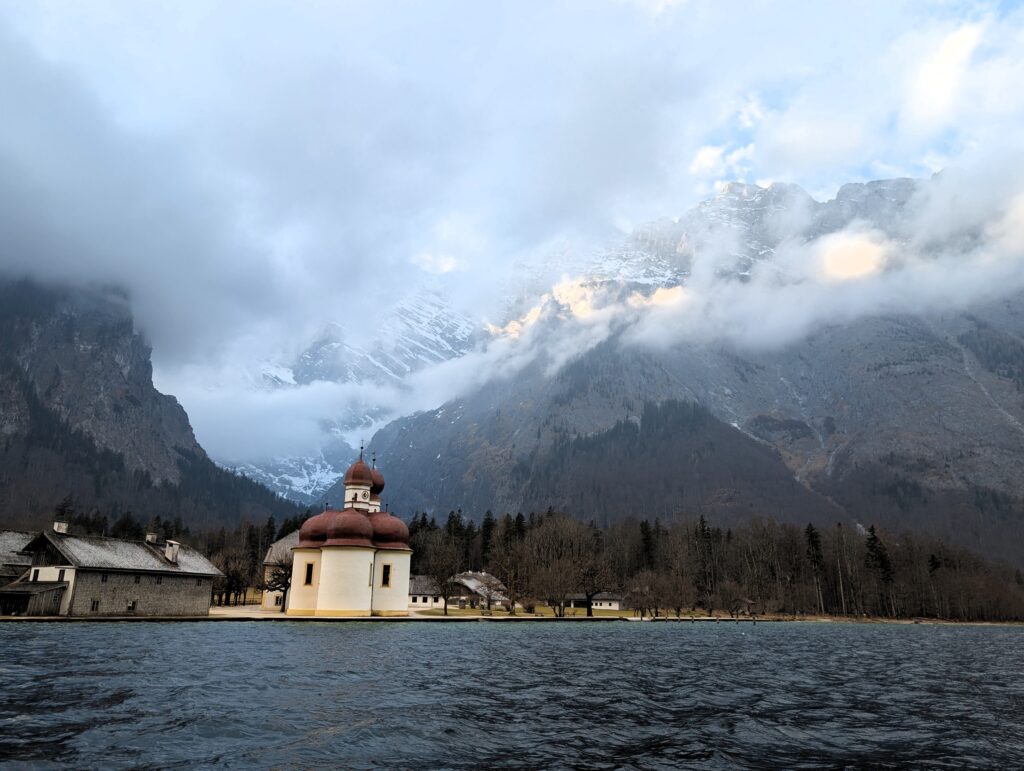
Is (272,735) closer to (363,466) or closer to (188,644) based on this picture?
(188,644)

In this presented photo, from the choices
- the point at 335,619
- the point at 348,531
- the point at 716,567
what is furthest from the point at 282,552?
the point at 716,567

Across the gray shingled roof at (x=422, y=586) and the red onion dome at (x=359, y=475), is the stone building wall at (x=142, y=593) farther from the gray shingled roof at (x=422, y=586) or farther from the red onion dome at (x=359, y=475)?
the gray shingled roof at (x=422, y=586)

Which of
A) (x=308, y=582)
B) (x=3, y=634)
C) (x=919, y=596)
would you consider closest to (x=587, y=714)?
(x=3, y=634)

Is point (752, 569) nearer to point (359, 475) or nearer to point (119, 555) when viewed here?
point (359, 475)

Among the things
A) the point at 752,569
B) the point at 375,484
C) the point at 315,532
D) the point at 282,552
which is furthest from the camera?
the point at 752,569

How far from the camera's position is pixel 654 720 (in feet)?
Result: 73.7

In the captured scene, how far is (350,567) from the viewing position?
279 ft

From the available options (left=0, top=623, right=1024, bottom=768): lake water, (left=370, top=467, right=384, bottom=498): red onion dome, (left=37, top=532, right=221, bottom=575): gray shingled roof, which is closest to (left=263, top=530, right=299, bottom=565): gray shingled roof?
(left=370, top=467, right=384, bottom=498): red onion dome

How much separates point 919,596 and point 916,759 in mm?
149727

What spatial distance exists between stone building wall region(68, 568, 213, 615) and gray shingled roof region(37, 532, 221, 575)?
75cm

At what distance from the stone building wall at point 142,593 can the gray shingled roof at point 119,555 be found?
750 mm

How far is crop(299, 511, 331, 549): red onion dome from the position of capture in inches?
3497

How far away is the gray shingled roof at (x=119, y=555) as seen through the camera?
2660 inches

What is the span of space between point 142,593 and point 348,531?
2335cm
